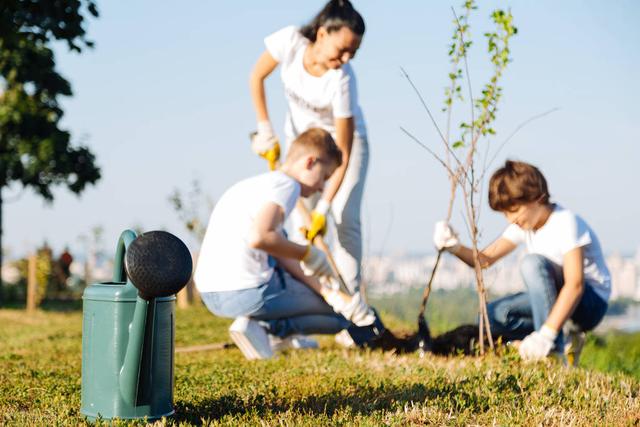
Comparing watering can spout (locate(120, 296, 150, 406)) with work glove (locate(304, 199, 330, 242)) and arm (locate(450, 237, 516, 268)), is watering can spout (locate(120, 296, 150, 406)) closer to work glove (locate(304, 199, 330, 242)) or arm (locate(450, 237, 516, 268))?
work glove (locate(304, 199, 330, 242))

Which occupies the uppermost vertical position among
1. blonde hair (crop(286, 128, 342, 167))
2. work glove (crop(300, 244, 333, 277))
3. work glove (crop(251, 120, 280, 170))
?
work glove (crop(251, 120, 280, 170))

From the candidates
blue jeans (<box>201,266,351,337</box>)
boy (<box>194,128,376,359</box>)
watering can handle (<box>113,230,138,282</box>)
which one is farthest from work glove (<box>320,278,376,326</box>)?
watering can handle (<box>113,230,138,282</box>)

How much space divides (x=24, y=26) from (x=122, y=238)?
13.3ft

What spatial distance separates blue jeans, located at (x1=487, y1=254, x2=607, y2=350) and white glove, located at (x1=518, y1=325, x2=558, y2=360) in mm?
90

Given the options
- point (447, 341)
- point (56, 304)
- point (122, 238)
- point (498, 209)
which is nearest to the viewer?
point (122, 238)

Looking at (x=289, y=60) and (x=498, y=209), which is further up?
(x=289, y=60)

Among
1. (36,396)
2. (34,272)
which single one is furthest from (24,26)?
(34,272)

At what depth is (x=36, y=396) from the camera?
3129 millimetres

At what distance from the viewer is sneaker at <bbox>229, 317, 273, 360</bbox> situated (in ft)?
14.0

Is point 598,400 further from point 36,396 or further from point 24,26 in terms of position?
point 24,26

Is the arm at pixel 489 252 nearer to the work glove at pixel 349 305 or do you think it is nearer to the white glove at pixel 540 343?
the white glove at pixel 540 343

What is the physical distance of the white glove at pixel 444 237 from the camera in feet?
14.7

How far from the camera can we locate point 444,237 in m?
4.47

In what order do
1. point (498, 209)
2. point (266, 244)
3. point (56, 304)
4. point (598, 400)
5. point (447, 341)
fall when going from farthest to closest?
1. point (56, 304)
2. point (447, 341)
3. point (498, 209)
4. point (266, 244)
5. point (598, 400)
